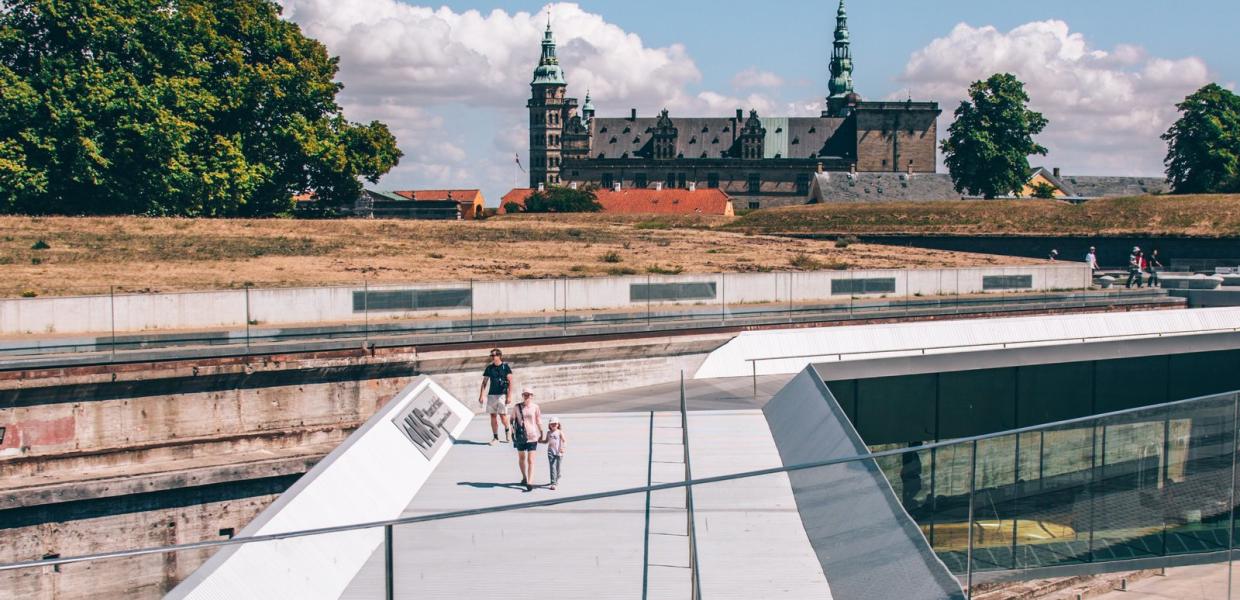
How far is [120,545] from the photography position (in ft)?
67.5

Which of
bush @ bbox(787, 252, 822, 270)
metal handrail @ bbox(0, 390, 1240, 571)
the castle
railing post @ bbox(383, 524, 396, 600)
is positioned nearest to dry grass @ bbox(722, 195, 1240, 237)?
bush @ bbox(787, 252, 822, 270)

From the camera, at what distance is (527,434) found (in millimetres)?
15703

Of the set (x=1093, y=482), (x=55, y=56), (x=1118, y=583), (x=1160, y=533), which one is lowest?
(x=1118, y=583)

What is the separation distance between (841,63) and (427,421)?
181246mm

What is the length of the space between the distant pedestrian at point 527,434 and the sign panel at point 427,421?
7.59 ft

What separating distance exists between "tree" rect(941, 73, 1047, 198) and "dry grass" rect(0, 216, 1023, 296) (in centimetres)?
3544

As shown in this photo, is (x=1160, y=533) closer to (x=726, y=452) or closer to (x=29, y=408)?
(x=726, y=452)

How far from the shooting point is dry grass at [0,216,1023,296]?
41.6m

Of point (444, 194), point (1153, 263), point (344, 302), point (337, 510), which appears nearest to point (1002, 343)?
point (344, 302)

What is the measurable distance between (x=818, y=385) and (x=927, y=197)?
11739 centimetres

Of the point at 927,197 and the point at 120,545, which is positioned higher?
the point at 927,197

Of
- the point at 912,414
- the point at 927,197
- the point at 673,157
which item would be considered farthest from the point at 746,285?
the point at 673,157

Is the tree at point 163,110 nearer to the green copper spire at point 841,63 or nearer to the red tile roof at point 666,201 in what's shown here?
the red tile roof at point 666,201

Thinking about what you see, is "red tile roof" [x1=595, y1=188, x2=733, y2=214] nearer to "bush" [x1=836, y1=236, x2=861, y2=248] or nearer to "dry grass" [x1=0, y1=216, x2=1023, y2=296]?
"bush" [x1=836, y1=236, x2=861, y2=248]
